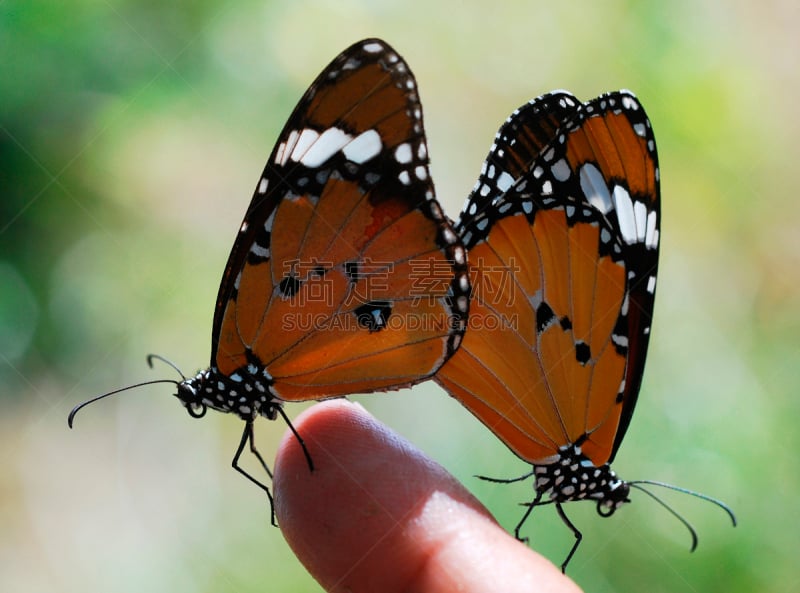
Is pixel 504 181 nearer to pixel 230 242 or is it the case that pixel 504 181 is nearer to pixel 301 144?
pixel 301 144

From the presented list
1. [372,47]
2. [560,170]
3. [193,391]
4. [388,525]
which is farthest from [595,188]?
[193,391]

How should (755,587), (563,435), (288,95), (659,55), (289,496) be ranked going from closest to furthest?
(289,496) → (563,435) → (755,587) → (288,95) → (659,55)

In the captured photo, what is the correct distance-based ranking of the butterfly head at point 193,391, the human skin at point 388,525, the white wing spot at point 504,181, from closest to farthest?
1. the human skin at point 388,525
2. the butterfly head at point 193,391
3. the white wing spot at point 504,181

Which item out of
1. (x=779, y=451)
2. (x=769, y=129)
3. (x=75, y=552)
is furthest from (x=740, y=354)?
(x=75, y=552)

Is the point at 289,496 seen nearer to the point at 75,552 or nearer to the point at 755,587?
the point at 75,552

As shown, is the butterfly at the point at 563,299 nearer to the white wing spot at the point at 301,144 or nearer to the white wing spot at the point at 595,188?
the white wing spot at the point at 595,188

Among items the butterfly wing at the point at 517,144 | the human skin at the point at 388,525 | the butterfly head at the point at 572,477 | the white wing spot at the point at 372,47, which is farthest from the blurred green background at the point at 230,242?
the white wing spot at the point at 372,47
